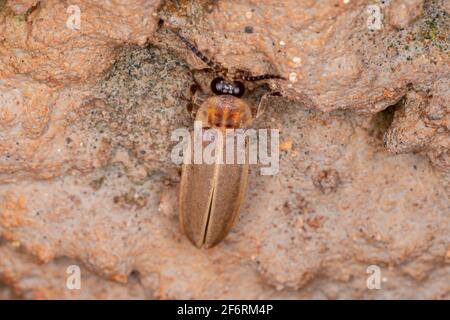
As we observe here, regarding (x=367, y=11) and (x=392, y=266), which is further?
(x=392, y=266)

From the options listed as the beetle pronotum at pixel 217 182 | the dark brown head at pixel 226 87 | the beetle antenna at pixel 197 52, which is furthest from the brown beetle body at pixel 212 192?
the beetle antenna at pixel 197 52

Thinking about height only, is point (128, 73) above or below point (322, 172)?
above

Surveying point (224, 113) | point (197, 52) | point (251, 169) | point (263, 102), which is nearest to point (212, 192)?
point (251, 169)

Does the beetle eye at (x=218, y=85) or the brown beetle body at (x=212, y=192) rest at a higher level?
the beetle eye at (x=218, y=85)

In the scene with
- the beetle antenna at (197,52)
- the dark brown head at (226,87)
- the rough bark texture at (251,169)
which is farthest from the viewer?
the dark brown head at (226,87)

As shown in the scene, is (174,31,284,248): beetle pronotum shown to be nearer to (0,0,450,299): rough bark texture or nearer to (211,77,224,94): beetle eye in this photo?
(211,77,224,94): beetle eye

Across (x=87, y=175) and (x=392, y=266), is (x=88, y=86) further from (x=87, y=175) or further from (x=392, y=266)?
(x=392, y=266)

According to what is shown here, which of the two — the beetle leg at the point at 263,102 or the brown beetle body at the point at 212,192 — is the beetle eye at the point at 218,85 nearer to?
the brown beetle body at the point at 212,192

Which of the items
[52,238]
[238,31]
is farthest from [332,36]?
[52,238]
